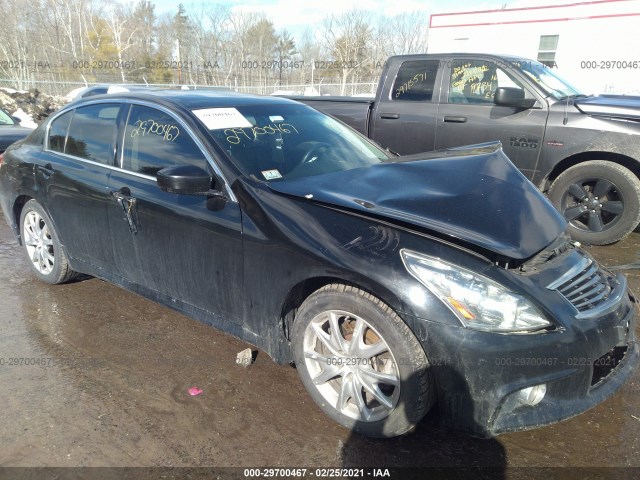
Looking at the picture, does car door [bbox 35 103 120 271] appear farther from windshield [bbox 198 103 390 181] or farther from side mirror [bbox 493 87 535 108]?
side mirror [bbox 493 87 535 108]

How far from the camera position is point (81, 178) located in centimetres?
365

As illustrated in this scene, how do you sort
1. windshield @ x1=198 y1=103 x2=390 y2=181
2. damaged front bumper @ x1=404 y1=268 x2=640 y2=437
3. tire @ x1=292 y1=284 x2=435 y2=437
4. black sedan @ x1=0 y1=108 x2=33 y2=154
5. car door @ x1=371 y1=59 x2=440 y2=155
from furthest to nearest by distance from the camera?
black sedan @ x1=0 y1=108 x2=33 y2=154 < car door @ x1=371 y1=59 x2=440 y2=155 < windshield @ x1=198 y1=103 x2=390 y2=181 < tire @ x1=292 y1=284 x2=435 y2=437 < damaged front bumper @ x1=404 y1=268 x2=640 y2=437

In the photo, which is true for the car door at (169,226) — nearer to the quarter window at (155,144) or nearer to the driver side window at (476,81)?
the quarter window at (155,144)

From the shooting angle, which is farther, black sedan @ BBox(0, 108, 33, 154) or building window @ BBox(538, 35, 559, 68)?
building window @ BBox(538, 35, 559, 68)

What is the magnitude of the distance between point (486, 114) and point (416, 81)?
1.07m

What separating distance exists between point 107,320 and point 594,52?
2256cm

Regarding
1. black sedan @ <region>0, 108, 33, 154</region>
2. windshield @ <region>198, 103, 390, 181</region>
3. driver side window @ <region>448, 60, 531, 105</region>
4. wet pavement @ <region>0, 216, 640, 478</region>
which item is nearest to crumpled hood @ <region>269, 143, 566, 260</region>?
windshield @ <region>198, 103, 390, 181</region>

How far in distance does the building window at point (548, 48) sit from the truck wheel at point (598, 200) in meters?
18.5

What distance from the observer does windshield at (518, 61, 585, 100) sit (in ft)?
18.6

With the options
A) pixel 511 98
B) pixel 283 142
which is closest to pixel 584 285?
pixel 283 142

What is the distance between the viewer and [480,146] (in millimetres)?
3695

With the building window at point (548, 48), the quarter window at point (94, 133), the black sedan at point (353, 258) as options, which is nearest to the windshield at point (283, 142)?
the black sedan at point (353, 258)

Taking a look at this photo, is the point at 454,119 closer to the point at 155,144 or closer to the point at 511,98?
the point at 511,98

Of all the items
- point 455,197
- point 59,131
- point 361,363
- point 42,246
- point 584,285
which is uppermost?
point 59,131
